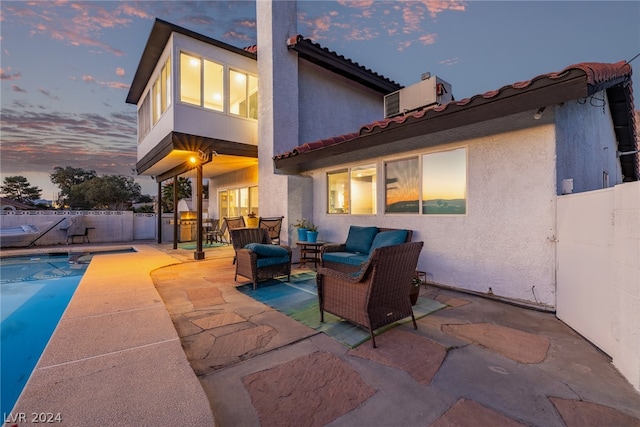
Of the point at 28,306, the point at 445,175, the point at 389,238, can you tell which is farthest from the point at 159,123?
the point at 445,175

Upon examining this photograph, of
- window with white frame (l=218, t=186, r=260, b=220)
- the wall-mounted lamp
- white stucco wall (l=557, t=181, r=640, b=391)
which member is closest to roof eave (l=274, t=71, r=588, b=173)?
the wall-mounted lamp

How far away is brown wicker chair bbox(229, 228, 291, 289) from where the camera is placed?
5.04 metres

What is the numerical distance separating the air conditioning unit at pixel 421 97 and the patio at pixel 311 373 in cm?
459

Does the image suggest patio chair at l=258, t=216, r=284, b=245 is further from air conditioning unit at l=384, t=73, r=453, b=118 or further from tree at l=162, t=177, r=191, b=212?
tree at l=162, t=177, r=191, b=212

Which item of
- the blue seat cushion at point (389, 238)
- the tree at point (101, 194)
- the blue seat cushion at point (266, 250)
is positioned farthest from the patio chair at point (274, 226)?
the tree at point (101, 194)

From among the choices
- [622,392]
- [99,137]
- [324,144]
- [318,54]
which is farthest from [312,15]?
[99,137]

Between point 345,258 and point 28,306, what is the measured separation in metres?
5.80

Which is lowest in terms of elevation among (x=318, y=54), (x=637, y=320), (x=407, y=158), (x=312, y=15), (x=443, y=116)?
(x=637, y=320)

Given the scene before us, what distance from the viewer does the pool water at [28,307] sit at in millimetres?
3010

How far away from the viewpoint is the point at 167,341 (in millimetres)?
2758

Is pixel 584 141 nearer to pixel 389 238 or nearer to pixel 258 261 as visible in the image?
pixel 389 238

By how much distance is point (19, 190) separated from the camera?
1211 inches

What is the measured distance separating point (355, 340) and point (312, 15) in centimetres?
1285

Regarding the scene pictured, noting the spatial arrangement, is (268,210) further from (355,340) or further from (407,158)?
(355,340)
